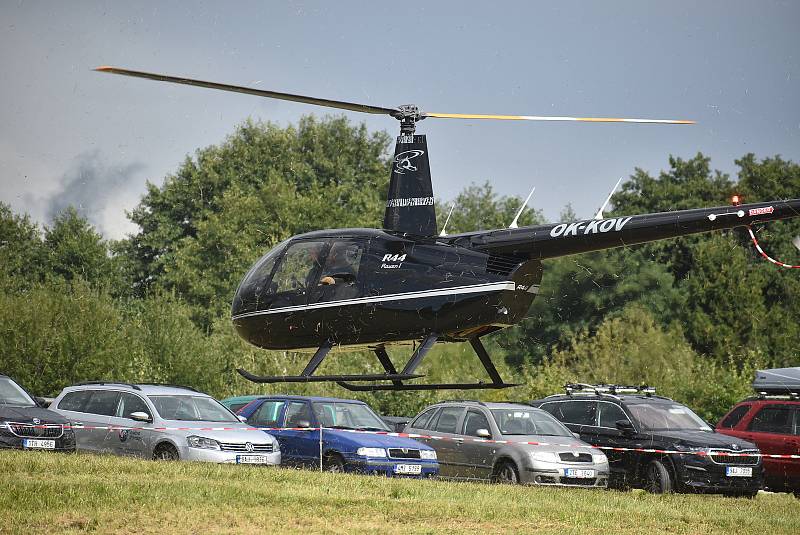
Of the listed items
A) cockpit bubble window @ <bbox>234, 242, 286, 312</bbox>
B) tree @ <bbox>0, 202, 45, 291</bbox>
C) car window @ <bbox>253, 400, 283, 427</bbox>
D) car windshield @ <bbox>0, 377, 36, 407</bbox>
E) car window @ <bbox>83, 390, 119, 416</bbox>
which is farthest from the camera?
tree @ <bbox>0, 202, 45, 291</bbox>

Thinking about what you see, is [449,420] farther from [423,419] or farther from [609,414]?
[609,414]

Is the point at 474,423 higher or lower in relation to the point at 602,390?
lower

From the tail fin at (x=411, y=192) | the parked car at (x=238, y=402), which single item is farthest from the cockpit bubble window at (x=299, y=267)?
the parked car at (x=238, y=402)

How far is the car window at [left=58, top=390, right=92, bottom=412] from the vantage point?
21.2m

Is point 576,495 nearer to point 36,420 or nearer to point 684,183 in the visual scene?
point 36,420

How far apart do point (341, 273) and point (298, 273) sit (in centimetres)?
77

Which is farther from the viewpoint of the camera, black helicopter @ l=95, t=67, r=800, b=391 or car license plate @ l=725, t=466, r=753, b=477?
car license plate @ l=725, t=466, r=753, b=477

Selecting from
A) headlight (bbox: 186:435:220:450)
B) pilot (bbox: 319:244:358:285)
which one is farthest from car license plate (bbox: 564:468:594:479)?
pilot (bbox: 319:244:358:285)

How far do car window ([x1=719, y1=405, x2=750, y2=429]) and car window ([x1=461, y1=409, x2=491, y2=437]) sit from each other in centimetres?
533

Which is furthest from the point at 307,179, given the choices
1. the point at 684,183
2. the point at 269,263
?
the point at 269,263

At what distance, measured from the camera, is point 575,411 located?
2259cm

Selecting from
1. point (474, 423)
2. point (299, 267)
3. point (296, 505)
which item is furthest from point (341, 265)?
point (474, 423)

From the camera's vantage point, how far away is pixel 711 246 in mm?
46688

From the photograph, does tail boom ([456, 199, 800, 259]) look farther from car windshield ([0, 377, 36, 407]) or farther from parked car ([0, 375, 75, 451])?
car windshield ([0, 377, 36, 407])
